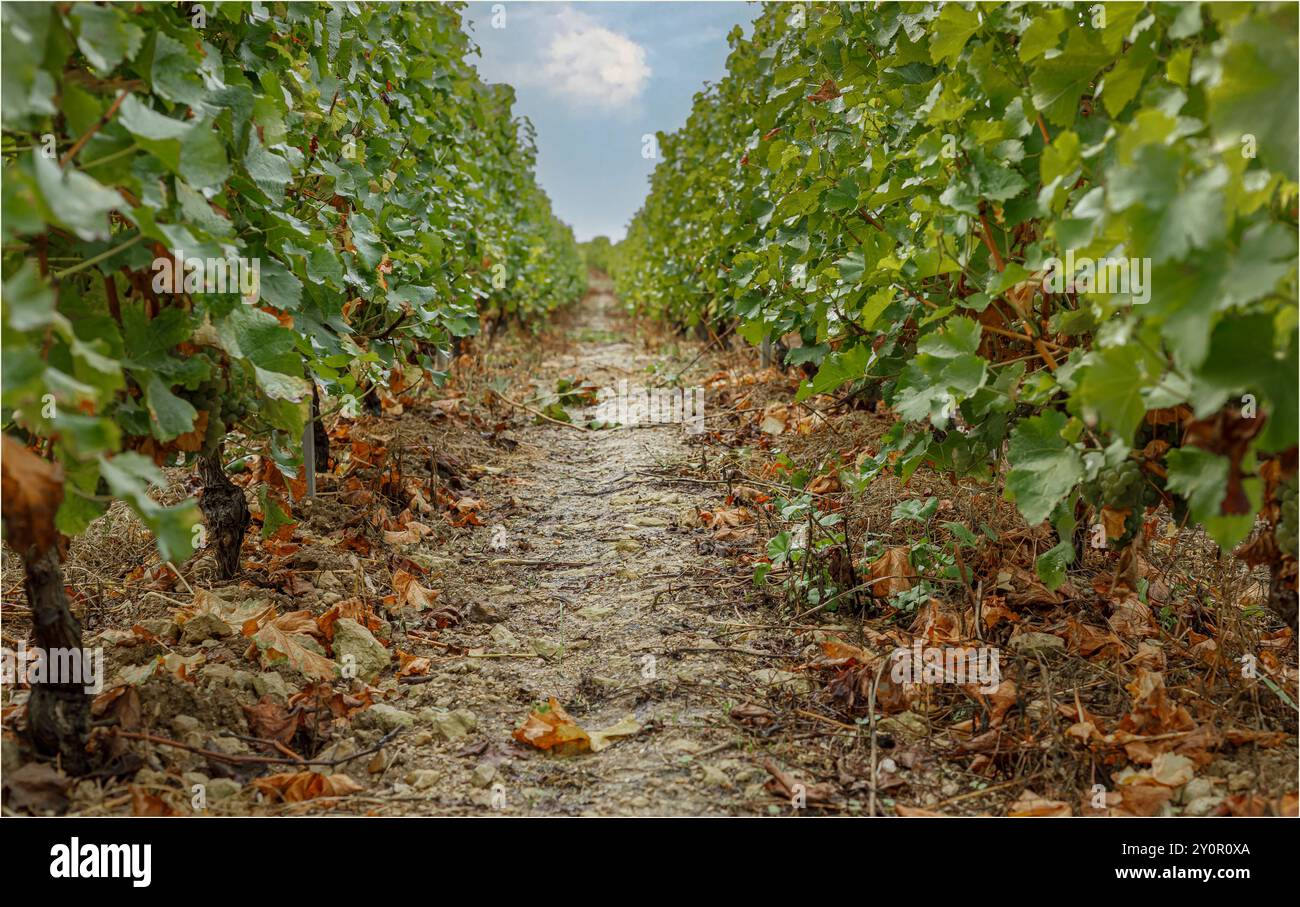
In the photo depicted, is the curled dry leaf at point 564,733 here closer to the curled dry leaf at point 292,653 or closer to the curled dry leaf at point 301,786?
the curled dry leaf at point 301,786

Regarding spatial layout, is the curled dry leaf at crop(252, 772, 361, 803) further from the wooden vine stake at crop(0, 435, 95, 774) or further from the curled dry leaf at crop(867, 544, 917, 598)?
the curled dry leaf at crop(867, 544, 917, 598)

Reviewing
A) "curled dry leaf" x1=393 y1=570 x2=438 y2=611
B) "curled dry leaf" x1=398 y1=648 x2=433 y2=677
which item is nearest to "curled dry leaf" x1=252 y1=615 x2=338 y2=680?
"curled dry leaf" x1=398 y1=648 x2=433 y2=677

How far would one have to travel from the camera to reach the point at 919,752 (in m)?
2.27

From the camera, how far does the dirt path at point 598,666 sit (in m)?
2.14

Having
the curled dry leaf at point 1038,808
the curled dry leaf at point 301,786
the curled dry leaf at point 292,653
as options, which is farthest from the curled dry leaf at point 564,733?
the curled dry leaf at point 1038,808

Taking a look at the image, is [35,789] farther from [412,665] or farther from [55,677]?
[412,665]

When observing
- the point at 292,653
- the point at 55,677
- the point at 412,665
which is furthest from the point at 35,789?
the point at 412,665

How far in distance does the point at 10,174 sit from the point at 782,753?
194 centimetres

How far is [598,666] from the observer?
282 cm

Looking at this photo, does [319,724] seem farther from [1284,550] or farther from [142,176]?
[1284,550]

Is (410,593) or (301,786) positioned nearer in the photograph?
(301,786)
